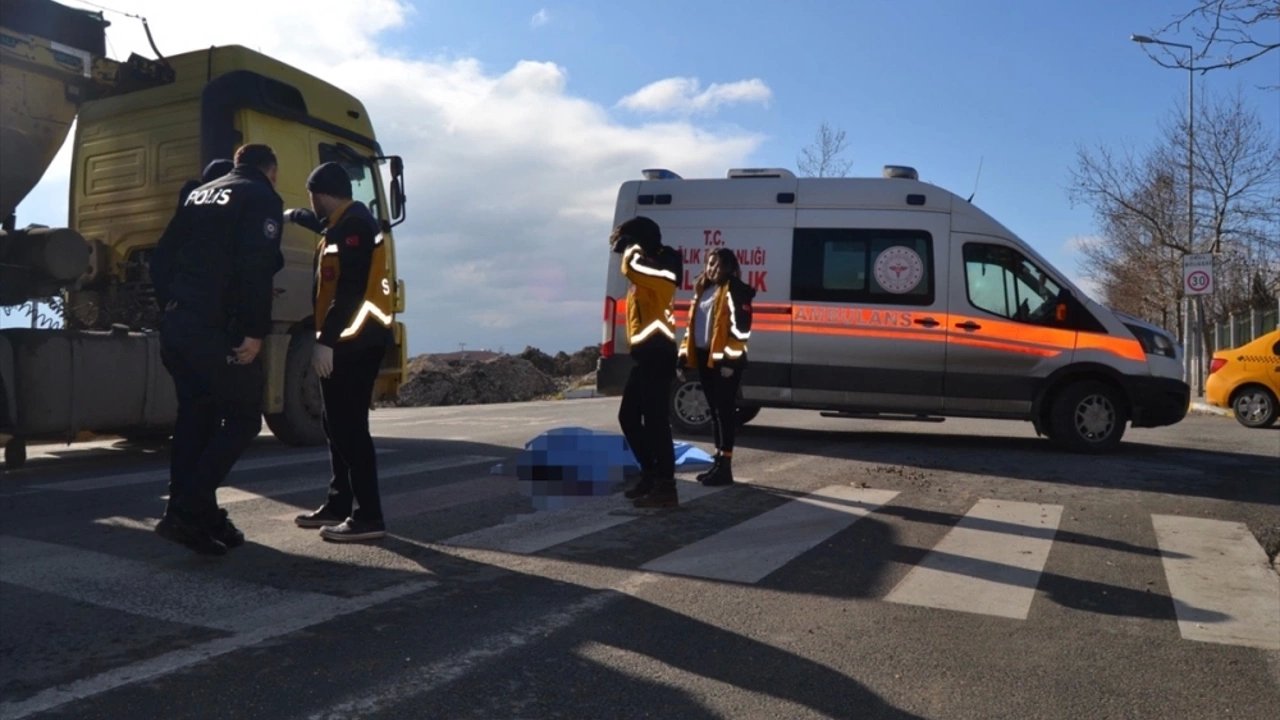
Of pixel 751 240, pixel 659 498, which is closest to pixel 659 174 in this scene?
pixel 751 240

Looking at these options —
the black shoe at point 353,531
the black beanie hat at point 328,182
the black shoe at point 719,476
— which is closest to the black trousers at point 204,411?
the black shoe at point 353,531

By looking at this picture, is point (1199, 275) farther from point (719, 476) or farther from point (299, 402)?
point (299, 402)

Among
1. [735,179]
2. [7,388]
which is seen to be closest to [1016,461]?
[735,179]

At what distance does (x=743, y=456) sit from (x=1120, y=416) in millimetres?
3999

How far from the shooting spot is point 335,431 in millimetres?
5336

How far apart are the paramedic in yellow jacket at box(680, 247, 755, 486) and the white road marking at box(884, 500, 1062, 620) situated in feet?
6.01

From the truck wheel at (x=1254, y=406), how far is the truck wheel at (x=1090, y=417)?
22.3 feet

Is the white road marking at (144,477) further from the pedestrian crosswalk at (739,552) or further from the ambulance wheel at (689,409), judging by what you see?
the ambulance wheel at (689,409)

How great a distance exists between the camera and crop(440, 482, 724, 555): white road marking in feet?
17.8

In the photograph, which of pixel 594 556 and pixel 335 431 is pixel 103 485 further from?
pixel 594 556

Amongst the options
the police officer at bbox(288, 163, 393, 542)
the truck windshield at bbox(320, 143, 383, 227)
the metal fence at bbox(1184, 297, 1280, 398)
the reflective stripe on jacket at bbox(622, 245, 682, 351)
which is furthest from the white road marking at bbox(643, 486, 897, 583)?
the metal fence at bbox(1184, 297, 1280, 398)

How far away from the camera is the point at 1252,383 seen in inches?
626

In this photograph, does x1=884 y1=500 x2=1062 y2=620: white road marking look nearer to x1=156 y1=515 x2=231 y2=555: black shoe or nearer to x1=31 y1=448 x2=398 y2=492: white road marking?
x1=156 y1=515 x2=231 y2=555: black shoe

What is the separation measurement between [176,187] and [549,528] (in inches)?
221
